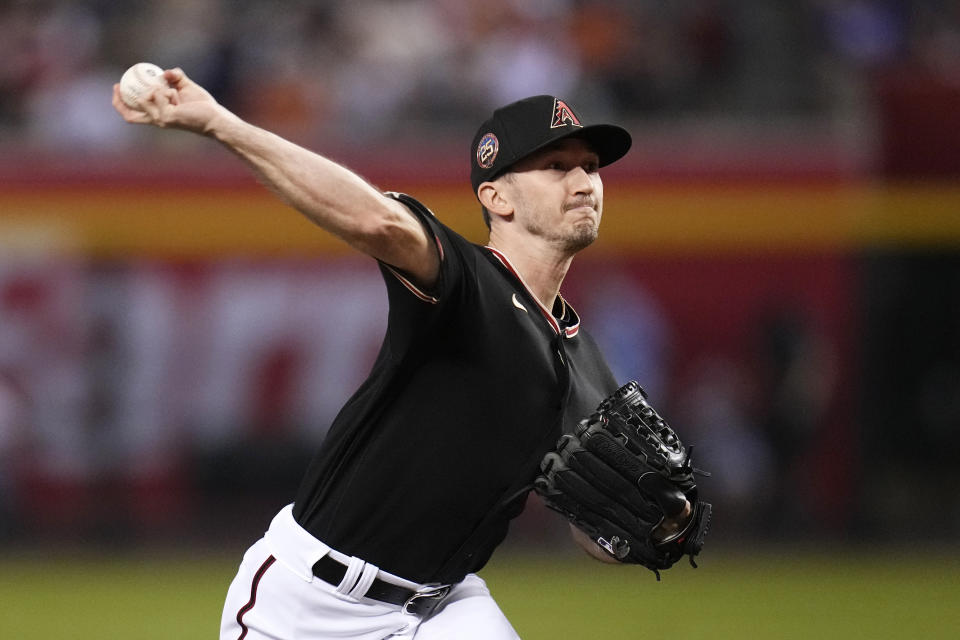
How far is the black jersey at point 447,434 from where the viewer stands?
3.96 metres

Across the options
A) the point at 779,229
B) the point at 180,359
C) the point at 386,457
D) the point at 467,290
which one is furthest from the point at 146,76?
the point at 779,229

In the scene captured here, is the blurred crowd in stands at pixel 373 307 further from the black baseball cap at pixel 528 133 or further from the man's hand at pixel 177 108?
the man's hand at pixel 177 108

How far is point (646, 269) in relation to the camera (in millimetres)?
12633

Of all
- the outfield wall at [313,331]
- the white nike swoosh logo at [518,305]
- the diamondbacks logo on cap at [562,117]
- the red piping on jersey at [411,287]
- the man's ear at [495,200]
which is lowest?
the outfield wall at [313,331]

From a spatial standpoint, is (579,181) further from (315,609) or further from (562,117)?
(315,609)

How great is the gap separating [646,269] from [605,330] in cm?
71

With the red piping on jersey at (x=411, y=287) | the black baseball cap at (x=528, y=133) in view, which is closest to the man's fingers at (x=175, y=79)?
the red piping on jersey at (x=411, y=287)

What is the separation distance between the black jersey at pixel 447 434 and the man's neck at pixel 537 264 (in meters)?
0.09

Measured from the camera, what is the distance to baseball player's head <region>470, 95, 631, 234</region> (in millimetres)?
4301

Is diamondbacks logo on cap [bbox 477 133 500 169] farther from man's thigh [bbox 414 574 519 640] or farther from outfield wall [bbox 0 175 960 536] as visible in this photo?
outfield wall [bbox 0 175 960 536]

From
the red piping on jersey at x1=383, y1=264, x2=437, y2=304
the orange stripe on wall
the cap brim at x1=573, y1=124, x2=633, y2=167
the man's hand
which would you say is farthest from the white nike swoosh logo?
the orange stripe on wall

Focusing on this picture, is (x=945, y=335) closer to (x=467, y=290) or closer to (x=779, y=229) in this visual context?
(x=779, y=229)

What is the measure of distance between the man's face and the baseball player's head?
0.01 meters

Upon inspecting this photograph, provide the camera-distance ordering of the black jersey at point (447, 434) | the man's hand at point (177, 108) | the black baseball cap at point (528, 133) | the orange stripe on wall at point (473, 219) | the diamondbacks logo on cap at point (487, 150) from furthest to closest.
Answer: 1. the orange stripe on wall at point (473, 219)
2. the diamondbacks logo on cap at point (487, 150)
3. the black baseball cap at point (528, 133)
4. the black jersey at point (447, 434)
5. the man's hand at point (177, 108)
